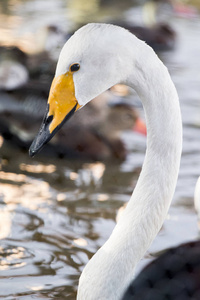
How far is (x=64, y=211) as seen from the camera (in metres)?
4.38

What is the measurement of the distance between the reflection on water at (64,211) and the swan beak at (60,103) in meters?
1.01

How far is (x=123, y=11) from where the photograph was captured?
10.1 meters

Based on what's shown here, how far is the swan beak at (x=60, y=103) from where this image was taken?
266 cm

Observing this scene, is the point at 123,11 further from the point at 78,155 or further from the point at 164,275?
the point at 164,275

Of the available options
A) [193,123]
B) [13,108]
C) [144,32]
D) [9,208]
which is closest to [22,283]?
[9,208]

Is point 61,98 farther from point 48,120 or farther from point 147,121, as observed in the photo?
point 147,121

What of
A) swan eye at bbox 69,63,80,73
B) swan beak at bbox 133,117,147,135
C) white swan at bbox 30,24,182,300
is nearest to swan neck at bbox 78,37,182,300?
white swan at bbox 30,24,182,300

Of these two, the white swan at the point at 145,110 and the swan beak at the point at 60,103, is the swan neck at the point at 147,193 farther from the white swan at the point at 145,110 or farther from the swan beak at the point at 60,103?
the swan beak at the point at 60,103

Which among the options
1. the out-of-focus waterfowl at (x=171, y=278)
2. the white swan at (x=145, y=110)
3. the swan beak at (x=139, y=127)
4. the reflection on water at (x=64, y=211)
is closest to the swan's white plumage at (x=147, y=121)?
the white swan at (x=145, y=110)

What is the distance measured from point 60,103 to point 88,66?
201 mm

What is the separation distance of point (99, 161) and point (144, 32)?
3655mm

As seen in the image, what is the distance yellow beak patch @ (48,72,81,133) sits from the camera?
2.66m

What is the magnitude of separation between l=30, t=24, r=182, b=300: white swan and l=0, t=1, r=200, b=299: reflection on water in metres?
0.61

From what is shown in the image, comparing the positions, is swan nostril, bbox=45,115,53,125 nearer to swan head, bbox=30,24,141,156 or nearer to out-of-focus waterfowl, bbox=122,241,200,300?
swan head, bbox=30,24,141,156
